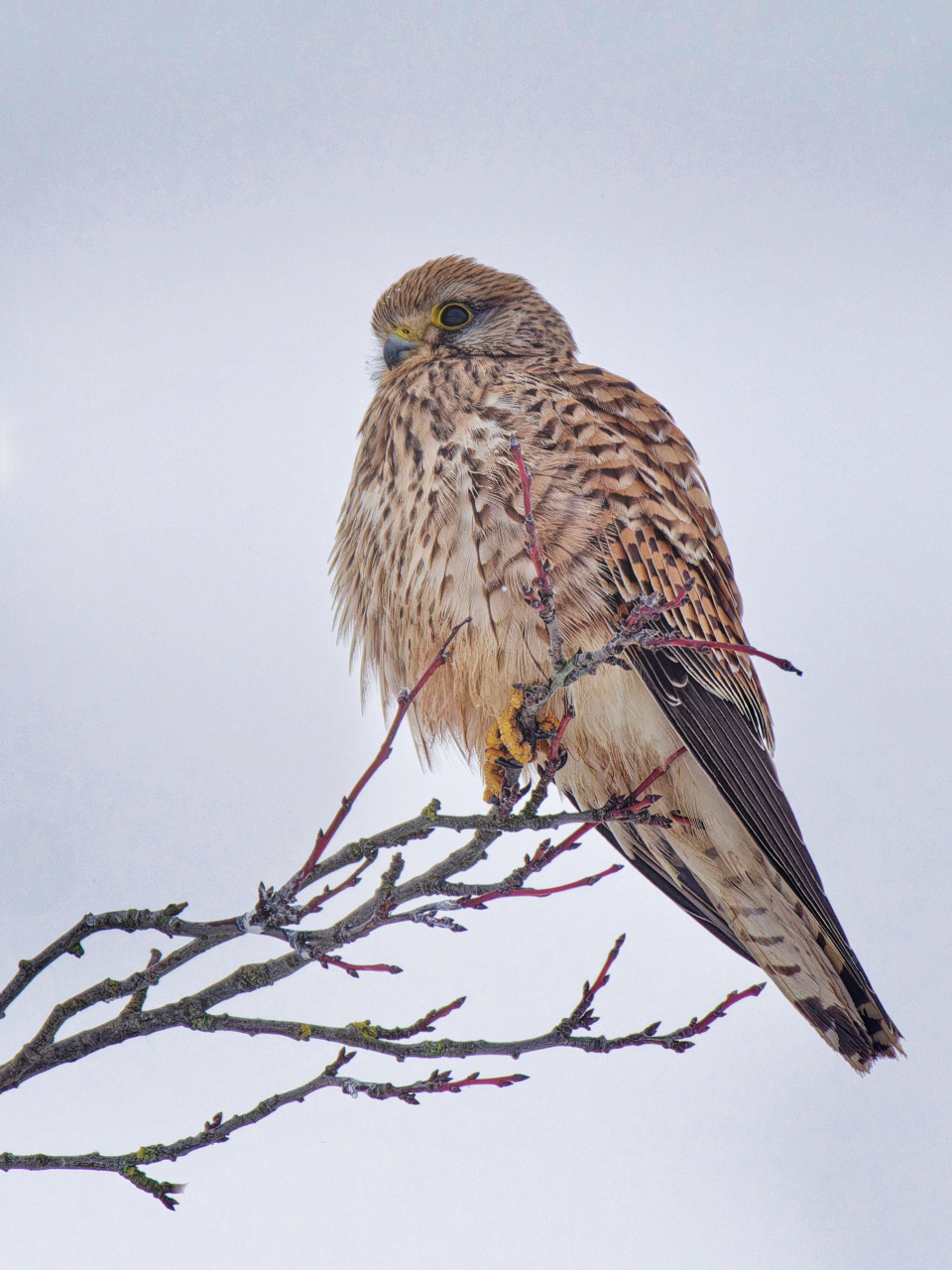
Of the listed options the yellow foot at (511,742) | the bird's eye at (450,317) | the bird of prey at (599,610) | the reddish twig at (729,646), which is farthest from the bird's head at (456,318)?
the reddish twig at (729,646)

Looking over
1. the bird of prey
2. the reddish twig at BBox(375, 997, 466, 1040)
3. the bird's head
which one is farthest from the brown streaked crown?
the reddish twig at BBox(375, 997, 466, 1040)

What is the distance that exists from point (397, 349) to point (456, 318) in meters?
0.16

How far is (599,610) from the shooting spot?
1.96 m

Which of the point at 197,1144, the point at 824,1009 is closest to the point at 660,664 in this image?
the point at 824,1009

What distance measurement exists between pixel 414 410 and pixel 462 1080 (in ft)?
4.24

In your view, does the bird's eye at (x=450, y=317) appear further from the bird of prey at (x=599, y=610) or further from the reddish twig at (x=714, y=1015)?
the reddish twig at (x=714, y=1015)

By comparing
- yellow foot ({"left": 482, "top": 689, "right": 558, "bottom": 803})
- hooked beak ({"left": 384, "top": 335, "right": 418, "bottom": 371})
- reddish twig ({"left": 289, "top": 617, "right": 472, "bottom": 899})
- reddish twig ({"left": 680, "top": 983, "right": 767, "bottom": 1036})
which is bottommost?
reddish twig ({"left": 680, "top": 983, "right": 767, "bottom": 1036})

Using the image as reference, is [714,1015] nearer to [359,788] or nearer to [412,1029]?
[412,1029]

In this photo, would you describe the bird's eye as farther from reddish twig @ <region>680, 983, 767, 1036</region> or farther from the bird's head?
reddish twig @ <region>680, 983, 767, 1036</region>

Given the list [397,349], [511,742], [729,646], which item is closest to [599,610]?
[511,742]

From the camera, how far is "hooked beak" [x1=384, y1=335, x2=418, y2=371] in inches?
100

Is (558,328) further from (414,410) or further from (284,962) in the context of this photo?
(284,962)

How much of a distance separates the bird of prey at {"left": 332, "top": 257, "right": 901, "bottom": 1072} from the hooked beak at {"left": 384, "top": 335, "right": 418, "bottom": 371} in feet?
0.49

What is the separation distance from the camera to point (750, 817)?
2.00 metres
